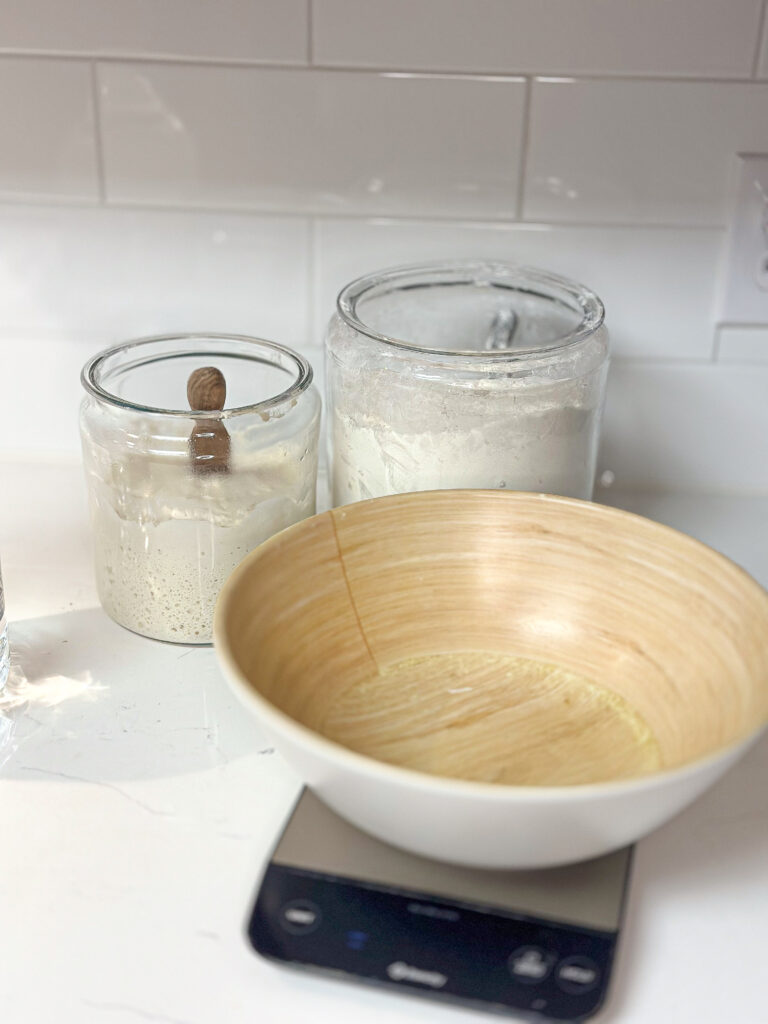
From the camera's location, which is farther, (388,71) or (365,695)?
(388,71)

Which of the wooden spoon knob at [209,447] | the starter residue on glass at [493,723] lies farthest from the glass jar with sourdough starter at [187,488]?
the starter residue on glass at [493,723]

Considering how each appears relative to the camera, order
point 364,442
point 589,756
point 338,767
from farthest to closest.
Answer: point 364,442
point 589,756
point 338,767

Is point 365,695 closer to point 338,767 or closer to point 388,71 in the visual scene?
point 338,767

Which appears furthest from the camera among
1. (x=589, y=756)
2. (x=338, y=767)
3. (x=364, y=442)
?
(x=364, y=442)

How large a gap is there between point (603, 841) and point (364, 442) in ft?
1.06

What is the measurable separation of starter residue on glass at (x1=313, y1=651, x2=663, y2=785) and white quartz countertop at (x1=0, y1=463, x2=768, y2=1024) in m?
0.05

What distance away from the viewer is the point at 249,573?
574mm

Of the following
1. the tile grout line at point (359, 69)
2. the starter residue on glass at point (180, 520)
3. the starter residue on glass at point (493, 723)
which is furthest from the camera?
the tile grout line at point (359, 69)

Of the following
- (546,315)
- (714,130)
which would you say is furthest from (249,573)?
(714,130)

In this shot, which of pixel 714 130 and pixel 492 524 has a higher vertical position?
pixel 714 130

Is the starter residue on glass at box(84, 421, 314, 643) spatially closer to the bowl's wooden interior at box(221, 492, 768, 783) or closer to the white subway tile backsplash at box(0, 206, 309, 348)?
the bowl's wooden interior at box(221, 492, 768, 783)

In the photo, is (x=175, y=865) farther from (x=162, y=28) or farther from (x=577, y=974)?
(x=162, y=28)

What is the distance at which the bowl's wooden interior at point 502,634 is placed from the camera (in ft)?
1.84

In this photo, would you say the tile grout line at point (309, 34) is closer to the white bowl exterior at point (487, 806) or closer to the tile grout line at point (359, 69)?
the tile grout line at point (359, 69)
